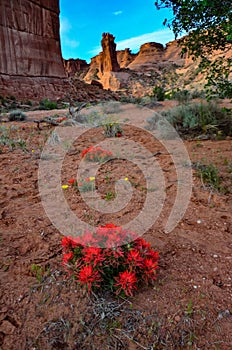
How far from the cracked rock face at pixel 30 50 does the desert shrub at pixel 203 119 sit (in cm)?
1317

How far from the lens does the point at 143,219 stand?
2256 mm

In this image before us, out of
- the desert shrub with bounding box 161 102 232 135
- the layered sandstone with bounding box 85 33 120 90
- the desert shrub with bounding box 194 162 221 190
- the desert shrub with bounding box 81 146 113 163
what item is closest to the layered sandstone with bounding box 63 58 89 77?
the layered sandstone with bounding box 85 33 120 90

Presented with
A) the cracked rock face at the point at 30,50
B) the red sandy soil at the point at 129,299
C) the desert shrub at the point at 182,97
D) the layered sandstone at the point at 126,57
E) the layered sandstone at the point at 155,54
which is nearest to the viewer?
the red sandy soil at the point at 129,299

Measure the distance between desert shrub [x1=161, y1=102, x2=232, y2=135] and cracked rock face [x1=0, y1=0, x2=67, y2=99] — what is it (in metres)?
13.2

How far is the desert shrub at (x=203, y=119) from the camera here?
197 inches

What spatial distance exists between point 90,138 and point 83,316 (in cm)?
414

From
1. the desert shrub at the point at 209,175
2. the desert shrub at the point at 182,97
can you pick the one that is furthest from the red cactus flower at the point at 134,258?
the desert shrub at the point at 182,97

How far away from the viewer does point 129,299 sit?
54.4 inches

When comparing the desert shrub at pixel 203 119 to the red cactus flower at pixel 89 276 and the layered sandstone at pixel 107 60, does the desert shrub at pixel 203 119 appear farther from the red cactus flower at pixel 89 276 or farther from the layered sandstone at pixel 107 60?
the layered sandstone at pixel 107 60

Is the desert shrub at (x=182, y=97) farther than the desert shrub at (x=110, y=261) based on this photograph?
Yes

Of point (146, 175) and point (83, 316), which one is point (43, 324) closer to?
point (83, 316)

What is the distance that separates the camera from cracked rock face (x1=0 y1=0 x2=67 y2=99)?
48.1 ft

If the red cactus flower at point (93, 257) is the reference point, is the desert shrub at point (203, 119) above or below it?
above

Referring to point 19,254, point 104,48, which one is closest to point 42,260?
point 19,254
